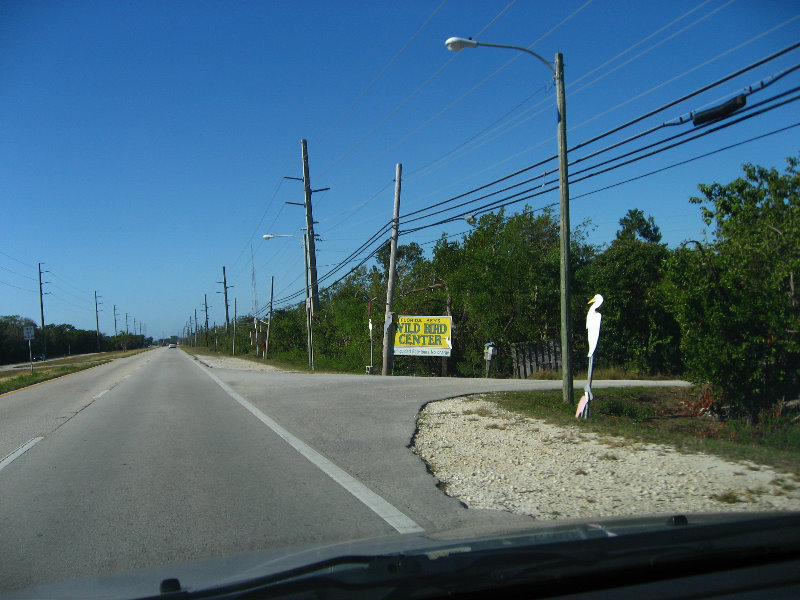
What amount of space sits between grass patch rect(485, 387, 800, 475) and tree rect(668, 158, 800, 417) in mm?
814

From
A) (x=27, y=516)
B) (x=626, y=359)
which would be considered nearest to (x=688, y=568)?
(x=27, y=516)

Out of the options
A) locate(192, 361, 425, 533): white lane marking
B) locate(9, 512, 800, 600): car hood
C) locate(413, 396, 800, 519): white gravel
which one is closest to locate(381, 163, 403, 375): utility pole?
locate(192, 361, 425, 533): white lane marking

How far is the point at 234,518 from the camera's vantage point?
5.78 metres

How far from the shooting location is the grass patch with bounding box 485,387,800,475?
26.8ft

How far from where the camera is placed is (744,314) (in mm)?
12055

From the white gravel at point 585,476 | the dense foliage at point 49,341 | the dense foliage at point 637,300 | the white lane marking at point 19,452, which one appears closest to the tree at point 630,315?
the dense foliage at point 637,300

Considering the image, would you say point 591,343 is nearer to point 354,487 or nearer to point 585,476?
point 585,476

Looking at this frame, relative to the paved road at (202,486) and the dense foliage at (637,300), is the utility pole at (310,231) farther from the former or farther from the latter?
the paved road at (202,486)

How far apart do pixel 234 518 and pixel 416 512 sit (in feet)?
5.59

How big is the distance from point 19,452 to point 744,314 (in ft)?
42.5

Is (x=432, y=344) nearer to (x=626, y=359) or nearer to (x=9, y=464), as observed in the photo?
(x=626, y=359)

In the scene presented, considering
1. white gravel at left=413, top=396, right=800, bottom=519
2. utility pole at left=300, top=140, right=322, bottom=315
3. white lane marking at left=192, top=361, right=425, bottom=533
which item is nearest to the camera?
white lane marking at left=192, top=361, right=425, bottom=533

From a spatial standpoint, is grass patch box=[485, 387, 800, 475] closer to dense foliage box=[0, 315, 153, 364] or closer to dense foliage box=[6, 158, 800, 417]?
dense foliage box=[6, 158, 800, 417]

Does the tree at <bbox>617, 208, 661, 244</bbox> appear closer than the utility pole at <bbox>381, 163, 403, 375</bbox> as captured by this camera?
No
